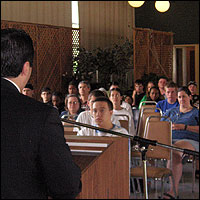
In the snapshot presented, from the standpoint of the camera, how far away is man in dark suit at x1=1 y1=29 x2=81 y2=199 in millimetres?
1232

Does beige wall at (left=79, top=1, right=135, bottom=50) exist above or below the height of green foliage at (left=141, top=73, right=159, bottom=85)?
above

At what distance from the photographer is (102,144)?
211cm

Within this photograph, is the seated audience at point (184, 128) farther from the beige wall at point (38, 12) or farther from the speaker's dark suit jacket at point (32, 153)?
the beige wall at point (38, 12)

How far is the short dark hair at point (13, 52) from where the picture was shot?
4.33 ft

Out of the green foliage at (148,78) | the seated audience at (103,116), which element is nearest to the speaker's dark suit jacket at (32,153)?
the seated audience at (103,116)

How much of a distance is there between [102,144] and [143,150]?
45 centimetres

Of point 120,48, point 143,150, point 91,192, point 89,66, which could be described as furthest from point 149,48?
point 91,192

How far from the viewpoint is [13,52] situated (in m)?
1.32

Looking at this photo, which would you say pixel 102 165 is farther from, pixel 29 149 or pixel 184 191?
pixel 184 191

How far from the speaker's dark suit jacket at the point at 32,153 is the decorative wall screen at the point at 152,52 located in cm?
1015

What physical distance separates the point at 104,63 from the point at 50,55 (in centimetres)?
185

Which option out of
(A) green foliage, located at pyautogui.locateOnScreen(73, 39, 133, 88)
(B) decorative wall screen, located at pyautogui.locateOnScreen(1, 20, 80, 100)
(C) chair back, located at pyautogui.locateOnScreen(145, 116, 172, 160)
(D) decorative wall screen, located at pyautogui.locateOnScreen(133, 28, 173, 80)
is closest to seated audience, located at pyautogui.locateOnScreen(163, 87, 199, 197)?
(C) chair back, located at pyautogui.locateOnScreen(145, 116, 172, 160)

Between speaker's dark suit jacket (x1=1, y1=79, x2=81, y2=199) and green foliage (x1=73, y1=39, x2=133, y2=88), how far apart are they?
10.6m

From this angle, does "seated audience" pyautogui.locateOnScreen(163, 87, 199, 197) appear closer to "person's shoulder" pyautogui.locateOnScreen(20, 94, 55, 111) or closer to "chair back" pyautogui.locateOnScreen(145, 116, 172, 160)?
"chair back" pyautogui.locateOnScreen(145, 116, 172, 160)
